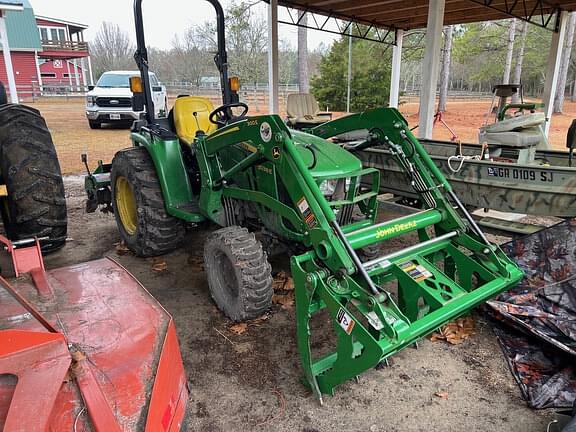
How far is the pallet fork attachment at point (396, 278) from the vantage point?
2184 mm

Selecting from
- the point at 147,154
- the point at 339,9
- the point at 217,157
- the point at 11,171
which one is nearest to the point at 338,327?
the point at 217,157

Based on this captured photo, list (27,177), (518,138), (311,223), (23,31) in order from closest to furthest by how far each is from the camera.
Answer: (311,223)
(27,177)
(518,138)
(23,31)

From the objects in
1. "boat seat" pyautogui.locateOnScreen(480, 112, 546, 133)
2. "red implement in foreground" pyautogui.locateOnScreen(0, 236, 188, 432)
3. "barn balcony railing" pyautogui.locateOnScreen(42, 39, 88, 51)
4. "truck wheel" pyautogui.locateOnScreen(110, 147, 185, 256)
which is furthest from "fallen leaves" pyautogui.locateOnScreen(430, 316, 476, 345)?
"barn balcony railing" pyautogui.locateOnScreen(42, 39, 88, 51)

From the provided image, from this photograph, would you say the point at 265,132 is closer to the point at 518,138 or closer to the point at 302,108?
the point at 518,138

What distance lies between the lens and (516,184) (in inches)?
150

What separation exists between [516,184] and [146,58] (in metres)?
3.42

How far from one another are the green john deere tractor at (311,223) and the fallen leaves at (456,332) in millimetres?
281

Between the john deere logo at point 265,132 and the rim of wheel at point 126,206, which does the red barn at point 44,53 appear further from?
the john deere logo at point 265,132

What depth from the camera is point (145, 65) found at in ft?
12.3

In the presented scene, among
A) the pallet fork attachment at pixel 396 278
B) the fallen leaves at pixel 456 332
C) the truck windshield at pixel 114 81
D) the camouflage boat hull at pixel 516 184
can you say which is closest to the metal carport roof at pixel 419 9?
the camouflage boat hull at pixel 516 184

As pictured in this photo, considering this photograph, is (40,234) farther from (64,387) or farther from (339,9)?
(339,9)

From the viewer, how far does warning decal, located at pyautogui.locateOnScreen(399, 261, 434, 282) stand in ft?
8.69

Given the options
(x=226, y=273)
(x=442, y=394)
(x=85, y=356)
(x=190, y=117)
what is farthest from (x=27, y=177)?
(x=442, y=394)

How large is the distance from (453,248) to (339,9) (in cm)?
829
